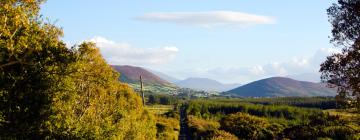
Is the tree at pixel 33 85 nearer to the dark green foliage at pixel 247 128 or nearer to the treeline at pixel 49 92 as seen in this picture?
the treeline at pixel 49 92

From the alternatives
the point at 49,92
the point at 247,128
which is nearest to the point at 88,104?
the point at 49,92

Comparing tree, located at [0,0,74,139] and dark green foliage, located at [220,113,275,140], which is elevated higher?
tree, located at [0,0,74,139]

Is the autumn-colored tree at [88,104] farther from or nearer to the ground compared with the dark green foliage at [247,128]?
farther from the ground

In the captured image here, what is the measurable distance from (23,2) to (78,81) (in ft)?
49.0

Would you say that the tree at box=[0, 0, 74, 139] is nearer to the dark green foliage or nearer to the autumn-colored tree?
the autumn-colored tree

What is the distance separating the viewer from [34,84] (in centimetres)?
3381

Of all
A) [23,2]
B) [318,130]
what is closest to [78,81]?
[23,2]

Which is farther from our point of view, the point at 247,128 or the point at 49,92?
the point at 247,128

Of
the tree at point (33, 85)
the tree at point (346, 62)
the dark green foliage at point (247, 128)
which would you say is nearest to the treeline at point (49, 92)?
the tree at point (33, 85)

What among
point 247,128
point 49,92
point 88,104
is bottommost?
point 247,128

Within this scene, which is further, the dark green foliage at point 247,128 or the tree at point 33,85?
the dark green foliage at point 247,128

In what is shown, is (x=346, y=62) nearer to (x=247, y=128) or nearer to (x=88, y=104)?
(x=88, y=104)

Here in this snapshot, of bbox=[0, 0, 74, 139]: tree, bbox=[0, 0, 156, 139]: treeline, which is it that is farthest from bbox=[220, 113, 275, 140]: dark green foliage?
bbox=[0, 0, 74, 139]: tree

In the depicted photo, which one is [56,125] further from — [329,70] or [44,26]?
[329,70]
